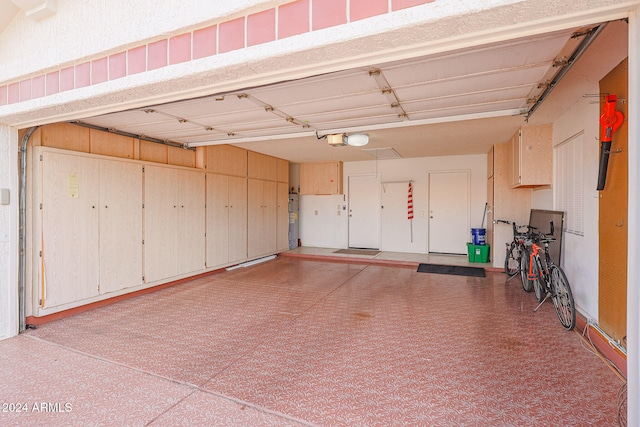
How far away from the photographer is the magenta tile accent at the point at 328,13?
4.51 feet

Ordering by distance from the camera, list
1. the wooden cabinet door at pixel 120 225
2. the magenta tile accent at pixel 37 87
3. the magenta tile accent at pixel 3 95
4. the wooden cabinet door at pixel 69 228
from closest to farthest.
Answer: the magenta tile accent at pixel 37 87, the magenta tile accent at pixel 3 95, the wooden cabinet door at pixel 69 228, the wooden cabinet door at pixel 120 225

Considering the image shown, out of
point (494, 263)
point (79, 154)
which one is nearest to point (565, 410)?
point (494, 263)

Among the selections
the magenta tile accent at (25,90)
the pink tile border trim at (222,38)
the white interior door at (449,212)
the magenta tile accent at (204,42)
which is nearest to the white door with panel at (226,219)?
the magenta tile accent at (25,90)

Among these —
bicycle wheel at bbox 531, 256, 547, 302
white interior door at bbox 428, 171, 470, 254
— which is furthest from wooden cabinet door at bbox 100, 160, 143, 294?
white interior door at bbox 428, 171, 470, 254

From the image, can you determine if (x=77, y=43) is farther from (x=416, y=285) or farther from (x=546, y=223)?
(x=546, y=223)

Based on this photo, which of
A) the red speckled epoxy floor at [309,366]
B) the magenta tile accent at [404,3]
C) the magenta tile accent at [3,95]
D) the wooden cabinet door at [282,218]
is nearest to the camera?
the magenta tile accent at [404,3]

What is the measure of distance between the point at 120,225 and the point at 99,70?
108 inches

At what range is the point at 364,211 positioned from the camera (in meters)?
8.37

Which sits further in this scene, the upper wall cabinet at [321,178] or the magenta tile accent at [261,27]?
the upper wall cabinet at [321,178]

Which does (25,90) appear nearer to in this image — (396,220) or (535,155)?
(535,155)

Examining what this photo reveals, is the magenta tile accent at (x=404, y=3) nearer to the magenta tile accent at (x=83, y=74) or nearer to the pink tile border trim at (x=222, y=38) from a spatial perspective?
the pink tile border trim at (x=222, y=38)

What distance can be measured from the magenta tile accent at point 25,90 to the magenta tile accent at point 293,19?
2335mm

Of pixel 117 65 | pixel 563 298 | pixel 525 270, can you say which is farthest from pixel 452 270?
pixel 117 65

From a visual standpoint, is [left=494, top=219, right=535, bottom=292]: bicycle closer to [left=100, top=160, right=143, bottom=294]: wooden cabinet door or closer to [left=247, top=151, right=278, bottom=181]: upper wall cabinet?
[left=247, top=151, right=278, bottom=181]: upper wall cabinet
